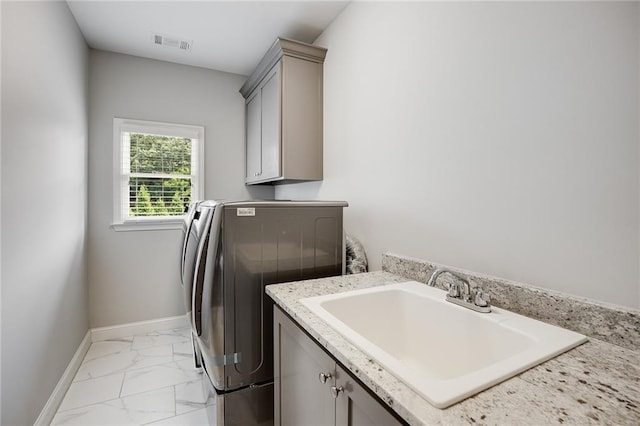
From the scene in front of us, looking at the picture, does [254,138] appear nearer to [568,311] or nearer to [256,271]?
[256,271]

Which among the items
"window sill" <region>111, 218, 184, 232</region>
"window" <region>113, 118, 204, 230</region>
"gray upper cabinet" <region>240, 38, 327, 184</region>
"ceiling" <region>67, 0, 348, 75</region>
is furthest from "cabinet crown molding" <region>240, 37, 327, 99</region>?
"window sill" <region>111, 218, 184, 232</region>

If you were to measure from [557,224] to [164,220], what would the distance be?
10.2 feet

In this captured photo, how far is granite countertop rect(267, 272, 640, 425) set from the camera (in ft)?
1.79

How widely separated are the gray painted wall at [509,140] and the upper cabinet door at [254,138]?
1.27 meters

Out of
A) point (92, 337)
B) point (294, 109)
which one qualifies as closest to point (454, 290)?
point (294, 109)

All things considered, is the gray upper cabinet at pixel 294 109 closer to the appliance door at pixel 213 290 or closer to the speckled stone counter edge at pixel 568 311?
the appliance door at pixel 213 290

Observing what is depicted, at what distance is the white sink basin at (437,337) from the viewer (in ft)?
2.15

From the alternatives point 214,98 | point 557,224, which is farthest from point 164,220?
point 557,224

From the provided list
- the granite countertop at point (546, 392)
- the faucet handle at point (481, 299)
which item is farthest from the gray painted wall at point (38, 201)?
the faucet handle at point (481, 299)

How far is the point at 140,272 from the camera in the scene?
299 centimetres

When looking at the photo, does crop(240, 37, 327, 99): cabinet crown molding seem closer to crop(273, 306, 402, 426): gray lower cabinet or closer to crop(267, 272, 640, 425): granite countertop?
crop(273, 306, 402, 426): gray lower cabinet

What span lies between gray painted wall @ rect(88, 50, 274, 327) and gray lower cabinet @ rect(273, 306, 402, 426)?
230 centimetres

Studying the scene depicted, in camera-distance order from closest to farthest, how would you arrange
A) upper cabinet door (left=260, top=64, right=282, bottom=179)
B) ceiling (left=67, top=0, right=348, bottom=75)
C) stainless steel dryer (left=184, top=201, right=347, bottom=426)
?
stainless steel dryer (left=184, top=201, right=347, bottom=426), ceiling (left=67, top=0, right=348, bottom=75), upper cabinet door (left=260, top=64, right=282, bottom=179)

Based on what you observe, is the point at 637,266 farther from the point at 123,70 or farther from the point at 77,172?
the point at 123,70
